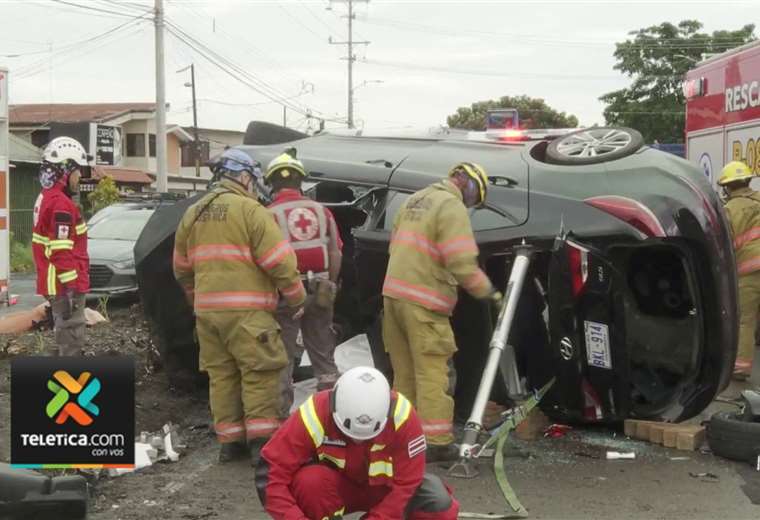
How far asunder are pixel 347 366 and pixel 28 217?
2358 cm

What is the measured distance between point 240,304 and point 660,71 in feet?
122

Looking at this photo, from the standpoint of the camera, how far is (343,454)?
3.63m

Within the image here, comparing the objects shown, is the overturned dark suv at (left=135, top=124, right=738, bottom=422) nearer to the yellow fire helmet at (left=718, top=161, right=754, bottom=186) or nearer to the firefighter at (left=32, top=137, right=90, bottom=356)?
the firefighter at (left=32, top=137, right=90, bottom=356)

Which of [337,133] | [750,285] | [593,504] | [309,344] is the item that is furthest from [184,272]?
[750,285]

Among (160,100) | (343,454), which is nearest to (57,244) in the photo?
(343,454)

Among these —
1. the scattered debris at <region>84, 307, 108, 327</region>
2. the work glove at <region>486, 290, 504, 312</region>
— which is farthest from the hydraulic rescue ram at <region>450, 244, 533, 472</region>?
the scattered debris at <region>84, 307, 108, 327</region>

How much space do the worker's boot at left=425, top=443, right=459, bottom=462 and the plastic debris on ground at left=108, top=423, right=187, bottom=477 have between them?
1487 millimetres

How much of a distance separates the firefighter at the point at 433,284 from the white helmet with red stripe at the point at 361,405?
6.33 feet

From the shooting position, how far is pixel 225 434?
552 cm

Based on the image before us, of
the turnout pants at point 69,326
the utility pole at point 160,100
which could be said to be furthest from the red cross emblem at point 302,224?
the utility pole at point 160,100

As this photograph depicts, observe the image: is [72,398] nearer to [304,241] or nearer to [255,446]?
[255,446]

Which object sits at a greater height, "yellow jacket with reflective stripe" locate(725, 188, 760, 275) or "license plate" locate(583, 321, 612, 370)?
"yellow jacket with reflective stripe" locate(725, 188, 760, 275)

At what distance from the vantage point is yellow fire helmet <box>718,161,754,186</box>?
8.20 m

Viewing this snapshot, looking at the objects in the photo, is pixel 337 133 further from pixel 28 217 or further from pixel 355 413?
pixel 28 217
